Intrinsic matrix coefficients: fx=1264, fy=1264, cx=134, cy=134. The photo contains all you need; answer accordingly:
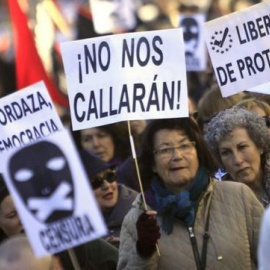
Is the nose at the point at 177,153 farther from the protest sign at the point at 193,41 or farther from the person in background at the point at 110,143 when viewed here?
the protest sign at the point at 193,41

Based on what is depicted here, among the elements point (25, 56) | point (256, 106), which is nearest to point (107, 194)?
point (256, 106)

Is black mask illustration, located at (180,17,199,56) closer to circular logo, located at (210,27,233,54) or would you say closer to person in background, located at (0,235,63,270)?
circular logo, located at (210,27,233,54)

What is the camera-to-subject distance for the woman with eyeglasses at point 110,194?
7.09 m

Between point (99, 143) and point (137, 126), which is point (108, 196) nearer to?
point (99, 143)

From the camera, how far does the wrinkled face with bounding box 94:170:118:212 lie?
723 cm

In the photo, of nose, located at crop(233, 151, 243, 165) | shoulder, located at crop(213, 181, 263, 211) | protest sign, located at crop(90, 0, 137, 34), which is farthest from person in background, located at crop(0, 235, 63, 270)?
protest sign, located at crop(90, 0, 137, 34)

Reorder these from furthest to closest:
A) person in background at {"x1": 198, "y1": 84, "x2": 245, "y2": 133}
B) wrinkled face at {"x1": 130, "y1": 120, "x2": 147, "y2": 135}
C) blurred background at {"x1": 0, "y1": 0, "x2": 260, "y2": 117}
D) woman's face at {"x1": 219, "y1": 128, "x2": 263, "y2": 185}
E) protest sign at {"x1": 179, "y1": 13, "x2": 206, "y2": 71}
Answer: blurred background at {"x1": 0, "y1": 0, "x2": 260, "y2": 117} → protest sign at {"x1": 179, "y1": 13, "x2": 206, "y2": 71} → wrinkled face at {"x1": 130, "y1": 120, "x2": 147, "y2": 135} → person in background at {"x1": 198, "y1": 84, "x2": 245, "y2": 133} → woman's face at {"x1": 219, "y1": 128, "x2": 263, "y2": 185}

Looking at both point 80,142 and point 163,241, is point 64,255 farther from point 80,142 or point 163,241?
point 80,142

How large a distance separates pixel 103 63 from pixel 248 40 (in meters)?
1.01

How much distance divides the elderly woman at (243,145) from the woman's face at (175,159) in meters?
0.57

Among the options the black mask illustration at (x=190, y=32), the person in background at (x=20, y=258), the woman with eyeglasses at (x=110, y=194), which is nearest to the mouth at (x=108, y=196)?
the woman with eyeglasses at (x=110, y=194)

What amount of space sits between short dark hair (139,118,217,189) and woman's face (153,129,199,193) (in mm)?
22

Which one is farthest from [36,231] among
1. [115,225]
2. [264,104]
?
[264,104]

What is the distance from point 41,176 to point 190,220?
984mm
